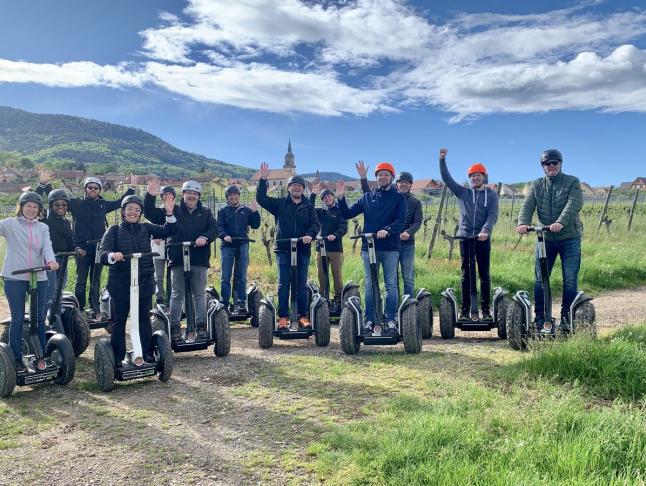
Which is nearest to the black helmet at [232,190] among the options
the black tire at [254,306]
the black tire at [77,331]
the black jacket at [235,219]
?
the black jacket at [235,219]

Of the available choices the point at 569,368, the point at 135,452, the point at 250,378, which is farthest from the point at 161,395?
the point at 569,368

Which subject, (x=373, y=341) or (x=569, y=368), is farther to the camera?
(x=373, y=341)

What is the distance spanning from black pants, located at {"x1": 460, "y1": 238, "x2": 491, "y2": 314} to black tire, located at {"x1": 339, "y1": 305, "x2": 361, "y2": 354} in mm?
1776

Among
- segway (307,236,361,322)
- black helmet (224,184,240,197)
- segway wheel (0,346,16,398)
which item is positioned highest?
black helmet (224,184,240,197)

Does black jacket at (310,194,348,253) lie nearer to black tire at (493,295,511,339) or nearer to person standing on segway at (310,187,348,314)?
person standing on segway at (310,187,348,314)

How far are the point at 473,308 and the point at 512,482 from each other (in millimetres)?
4517

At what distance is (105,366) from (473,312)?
463 cm

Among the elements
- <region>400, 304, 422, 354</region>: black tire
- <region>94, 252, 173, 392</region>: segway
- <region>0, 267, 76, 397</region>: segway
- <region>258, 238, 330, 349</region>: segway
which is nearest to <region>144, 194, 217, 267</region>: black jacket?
<region>258, 238, 330, 349</region>: segway

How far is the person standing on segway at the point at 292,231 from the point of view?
694 centimetres

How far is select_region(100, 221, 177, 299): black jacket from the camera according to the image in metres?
5.15

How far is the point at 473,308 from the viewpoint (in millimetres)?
7012

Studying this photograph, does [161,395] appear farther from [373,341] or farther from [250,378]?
[373,341]

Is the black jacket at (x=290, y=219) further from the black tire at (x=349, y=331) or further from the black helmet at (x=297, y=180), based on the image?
the black tire at (x=349, y=331)

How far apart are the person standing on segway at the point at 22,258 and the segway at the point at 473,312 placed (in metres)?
4.86
